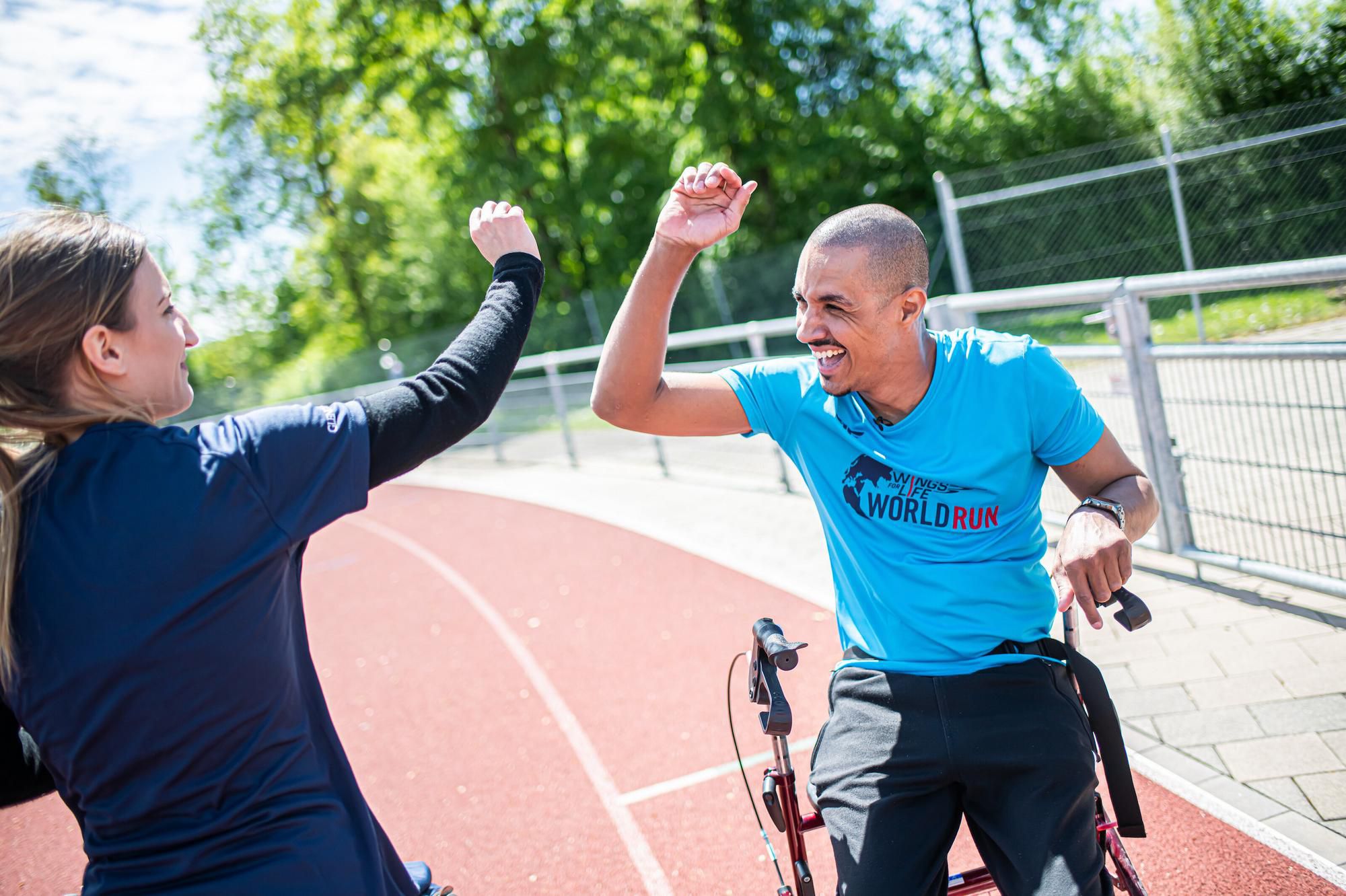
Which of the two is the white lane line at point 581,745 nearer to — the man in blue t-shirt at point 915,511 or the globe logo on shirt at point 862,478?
the man in blue t-shirt at point 915,511

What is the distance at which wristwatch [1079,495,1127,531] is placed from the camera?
2.16m

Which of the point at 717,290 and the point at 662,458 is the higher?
the point at 717,290

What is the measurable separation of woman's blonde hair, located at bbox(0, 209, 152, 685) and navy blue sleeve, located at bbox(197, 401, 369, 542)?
0.59ft

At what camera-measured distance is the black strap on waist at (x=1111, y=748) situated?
212cm

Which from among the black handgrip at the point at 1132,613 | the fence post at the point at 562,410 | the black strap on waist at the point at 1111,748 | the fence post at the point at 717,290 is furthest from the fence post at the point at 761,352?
the fence post at the point at 717,290

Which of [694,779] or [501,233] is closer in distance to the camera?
[501,233]

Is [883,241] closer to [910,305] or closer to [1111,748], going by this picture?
[910,305]

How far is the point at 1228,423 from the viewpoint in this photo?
14.8 ft

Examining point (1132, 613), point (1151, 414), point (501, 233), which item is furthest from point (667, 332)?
point (1151, 414)

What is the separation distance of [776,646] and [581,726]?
3181 mm

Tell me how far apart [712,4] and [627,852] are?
2387 cm

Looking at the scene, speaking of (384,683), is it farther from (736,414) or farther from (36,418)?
(36,418)

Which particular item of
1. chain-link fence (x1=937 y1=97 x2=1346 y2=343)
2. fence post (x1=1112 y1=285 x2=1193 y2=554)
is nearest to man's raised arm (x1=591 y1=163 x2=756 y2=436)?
fence post (x1=1112 y1=285 x2=1193 y2=554)

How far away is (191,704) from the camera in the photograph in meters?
1.40
